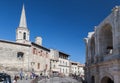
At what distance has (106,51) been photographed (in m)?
28.3

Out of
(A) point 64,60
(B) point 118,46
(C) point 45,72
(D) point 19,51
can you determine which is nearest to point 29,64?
(D) point 19,51

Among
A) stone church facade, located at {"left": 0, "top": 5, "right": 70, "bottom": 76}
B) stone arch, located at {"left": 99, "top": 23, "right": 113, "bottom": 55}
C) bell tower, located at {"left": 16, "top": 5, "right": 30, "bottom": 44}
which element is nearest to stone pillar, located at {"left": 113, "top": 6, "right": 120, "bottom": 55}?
stone arch, located at {"left": 99, "top": 23, "right": 113, "bottom": 55}

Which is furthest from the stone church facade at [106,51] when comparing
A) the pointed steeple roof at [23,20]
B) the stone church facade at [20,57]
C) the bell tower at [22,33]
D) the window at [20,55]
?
the pointed steeple roof at [23,20]

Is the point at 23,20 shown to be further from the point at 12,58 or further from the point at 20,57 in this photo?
the point at 12,58

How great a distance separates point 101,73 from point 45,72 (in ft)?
84.3

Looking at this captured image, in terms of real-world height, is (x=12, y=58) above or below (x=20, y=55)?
below

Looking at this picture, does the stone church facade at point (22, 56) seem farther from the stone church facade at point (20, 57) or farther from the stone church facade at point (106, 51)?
the stone church facade at point (106, 51)

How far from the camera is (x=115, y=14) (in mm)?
22641

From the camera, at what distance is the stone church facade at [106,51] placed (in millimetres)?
22219

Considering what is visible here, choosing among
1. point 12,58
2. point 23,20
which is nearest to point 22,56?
point 12,58

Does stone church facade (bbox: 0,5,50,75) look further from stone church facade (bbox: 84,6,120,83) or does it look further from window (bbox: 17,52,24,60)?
stone church facade (bbox: 84,6,120,83)

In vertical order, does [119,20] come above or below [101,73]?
above

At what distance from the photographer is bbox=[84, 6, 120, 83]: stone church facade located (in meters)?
22.2

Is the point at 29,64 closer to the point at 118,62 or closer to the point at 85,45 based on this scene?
the point at 85,45
